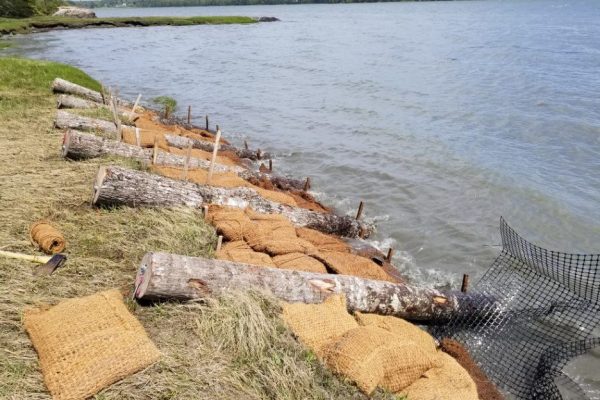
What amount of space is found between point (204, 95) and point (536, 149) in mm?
21272

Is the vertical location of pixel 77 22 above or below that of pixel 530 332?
above

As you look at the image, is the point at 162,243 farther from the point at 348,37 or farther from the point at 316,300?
the point at 348,37

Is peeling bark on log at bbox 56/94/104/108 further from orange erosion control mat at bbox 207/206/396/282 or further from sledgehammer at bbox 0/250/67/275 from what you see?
sledgehammer at bbox 0/250/67/275

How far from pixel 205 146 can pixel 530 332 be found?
1205 centimetres

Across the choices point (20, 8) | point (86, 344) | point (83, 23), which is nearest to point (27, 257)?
point (86, 344)

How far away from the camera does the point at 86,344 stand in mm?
4578

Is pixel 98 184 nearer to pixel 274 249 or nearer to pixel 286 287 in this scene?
pixel 274 249

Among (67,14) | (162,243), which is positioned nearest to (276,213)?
(162,243)

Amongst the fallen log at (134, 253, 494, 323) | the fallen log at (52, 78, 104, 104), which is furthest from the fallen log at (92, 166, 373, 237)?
the fallen log at (52, 78, 104, 104)

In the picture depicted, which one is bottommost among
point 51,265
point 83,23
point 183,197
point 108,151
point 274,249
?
point 274,249

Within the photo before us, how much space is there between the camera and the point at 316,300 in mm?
6523

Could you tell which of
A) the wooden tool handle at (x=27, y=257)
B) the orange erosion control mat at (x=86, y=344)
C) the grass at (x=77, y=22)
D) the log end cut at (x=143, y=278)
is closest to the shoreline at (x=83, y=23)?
the grass at (x=77, y=22)

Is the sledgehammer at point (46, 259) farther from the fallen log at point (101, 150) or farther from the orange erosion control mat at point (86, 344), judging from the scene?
the fallen log at point (101, 150)

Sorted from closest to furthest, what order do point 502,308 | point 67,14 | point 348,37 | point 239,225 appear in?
point 239,225 < point 502,308 < point 348,37 < point 67,14
